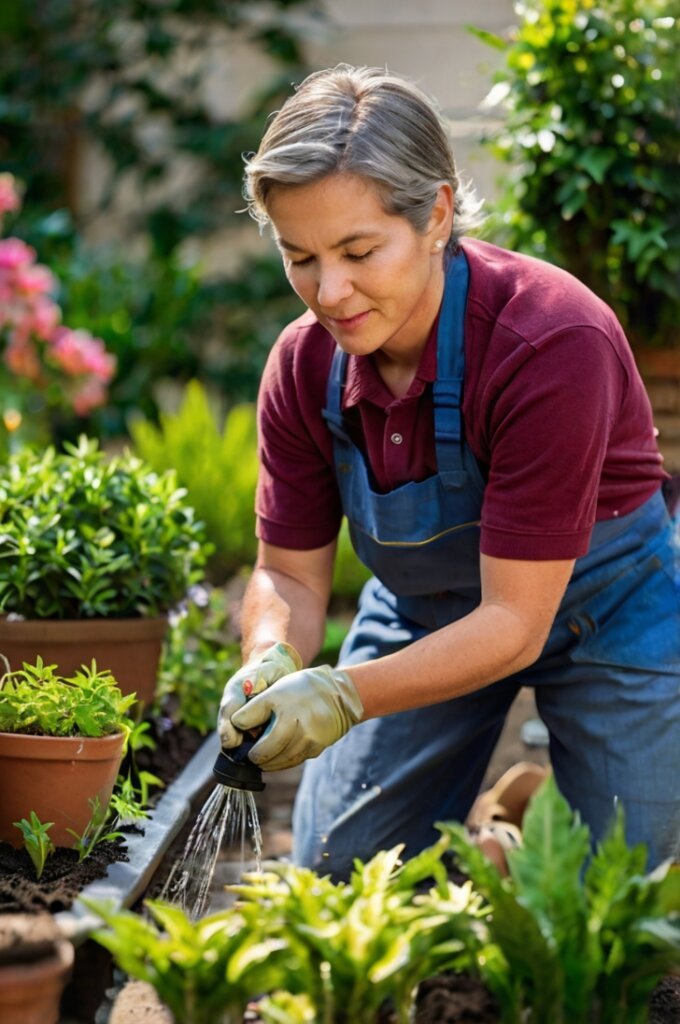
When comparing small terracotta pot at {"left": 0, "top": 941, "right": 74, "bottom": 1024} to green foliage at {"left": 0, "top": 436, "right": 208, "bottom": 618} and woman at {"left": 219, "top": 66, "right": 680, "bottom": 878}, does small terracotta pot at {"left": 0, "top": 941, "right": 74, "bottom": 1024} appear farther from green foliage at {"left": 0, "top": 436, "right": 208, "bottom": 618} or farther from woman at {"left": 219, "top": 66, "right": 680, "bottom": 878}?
green foliage at {"left": 0, "top": 436, "right": 208, "bottom": 618}

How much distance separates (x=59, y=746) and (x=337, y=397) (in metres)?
0.78

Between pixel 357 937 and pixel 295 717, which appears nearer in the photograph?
pixel 357 937

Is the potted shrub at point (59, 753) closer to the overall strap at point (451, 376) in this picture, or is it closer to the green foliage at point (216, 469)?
the overall strap at point (451, 376)

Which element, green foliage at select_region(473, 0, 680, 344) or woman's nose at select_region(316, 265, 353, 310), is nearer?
woman's nose at select_region(316, 265, 353, 310)

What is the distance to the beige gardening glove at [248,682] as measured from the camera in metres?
2.05

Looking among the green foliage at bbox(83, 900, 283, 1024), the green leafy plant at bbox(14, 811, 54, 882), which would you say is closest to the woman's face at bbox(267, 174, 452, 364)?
the green leafy plant at bbox(14, 811, 54, 882)

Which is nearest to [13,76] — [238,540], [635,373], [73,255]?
[73,255]

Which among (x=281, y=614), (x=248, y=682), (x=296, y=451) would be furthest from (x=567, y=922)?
(x=296, y=451)

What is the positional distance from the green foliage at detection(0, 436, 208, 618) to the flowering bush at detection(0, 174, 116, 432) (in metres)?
1.59

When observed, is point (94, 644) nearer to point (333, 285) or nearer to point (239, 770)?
point (239, 770)

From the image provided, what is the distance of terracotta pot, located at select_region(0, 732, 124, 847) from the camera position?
2.04m

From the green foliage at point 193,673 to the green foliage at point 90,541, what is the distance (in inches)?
9.6

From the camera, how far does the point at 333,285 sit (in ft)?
6.77

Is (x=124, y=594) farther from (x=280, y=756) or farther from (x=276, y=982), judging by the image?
(x=276, y=982)
